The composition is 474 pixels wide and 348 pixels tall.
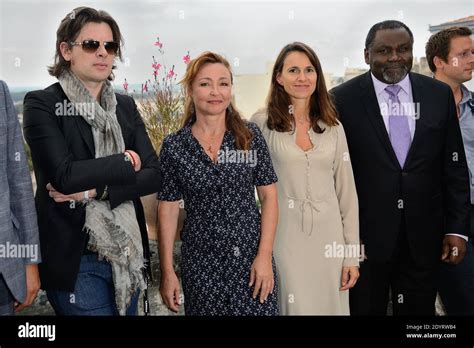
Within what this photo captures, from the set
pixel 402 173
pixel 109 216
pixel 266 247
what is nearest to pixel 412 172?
pixel 402 173

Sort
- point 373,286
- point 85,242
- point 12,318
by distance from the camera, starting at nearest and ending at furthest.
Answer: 1. point 85,242
2. point 12,318
3. point 373,286

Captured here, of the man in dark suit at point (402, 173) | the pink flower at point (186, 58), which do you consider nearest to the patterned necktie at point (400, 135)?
the man in dark suit at point (402, 173)

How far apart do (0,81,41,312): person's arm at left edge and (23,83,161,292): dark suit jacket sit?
5cm

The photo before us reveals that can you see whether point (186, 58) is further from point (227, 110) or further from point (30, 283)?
point (30, 283)

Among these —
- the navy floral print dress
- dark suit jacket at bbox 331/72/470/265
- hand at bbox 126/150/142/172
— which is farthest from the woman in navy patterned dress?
dark suit jacket at bbox 331/72/470/265

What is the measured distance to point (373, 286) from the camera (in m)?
3.09

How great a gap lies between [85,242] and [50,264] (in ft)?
0.60

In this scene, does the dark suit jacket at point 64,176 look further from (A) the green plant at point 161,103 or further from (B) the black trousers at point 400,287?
(B) the black trousers at point 400,287

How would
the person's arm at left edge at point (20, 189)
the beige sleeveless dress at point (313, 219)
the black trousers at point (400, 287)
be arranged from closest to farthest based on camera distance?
the person's arm at left edge at point (20, 189) → the beige sleeveless dress at point (313, 219) → the black trousers at point (400, 287)

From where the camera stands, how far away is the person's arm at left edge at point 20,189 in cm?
240

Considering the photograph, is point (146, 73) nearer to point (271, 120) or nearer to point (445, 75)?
point (271, 120)

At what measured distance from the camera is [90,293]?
252 centimetres

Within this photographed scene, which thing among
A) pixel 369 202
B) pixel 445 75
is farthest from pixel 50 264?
pixel 445 75

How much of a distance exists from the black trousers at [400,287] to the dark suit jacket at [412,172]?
0.06m
